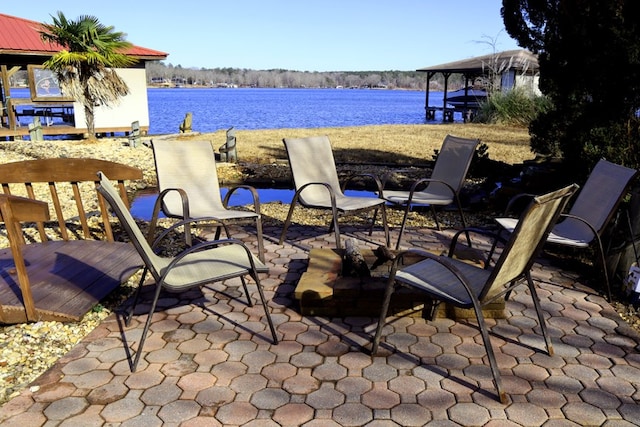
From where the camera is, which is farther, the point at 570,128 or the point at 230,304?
the point at 570,128

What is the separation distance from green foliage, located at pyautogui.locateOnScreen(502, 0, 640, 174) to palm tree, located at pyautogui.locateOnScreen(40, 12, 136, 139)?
12.1 m

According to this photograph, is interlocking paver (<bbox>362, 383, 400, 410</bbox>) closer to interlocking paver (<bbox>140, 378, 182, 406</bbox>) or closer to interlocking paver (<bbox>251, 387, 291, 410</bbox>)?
interlocking paver (<bbox>251, 387, 291, 410</bbox>)

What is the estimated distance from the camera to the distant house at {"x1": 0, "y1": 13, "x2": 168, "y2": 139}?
16797mm

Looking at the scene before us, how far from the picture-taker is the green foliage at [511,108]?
1862 centimetres

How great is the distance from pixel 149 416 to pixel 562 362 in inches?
93.0

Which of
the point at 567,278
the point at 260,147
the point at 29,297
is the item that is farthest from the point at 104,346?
the point at 260,147

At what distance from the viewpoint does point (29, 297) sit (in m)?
3.49

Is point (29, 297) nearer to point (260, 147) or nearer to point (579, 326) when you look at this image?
point (579, 326)

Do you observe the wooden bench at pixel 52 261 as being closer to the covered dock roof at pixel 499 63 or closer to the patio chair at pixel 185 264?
the patio chair at pixel 185 264

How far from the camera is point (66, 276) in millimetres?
4098

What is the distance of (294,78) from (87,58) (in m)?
145

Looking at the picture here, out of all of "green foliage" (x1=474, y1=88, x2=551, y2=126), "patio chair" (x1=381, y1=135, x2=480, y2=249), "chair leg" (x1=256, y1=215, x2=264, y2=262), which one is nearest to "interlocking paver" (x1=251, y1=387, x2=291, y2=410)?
"chair leg" (x1=256, y1=215, x2=264, y2=262)

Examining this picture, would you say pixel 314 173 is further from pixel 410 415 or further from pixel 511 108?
pixel 511 108

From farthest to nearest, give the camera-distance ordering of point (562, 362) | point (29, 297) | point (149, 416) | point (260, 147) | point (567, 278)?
1. point (260, 147)
2. point (567, 278)
3. point (29, 297)
4. point (562, 362)
5. point (149, 416)
